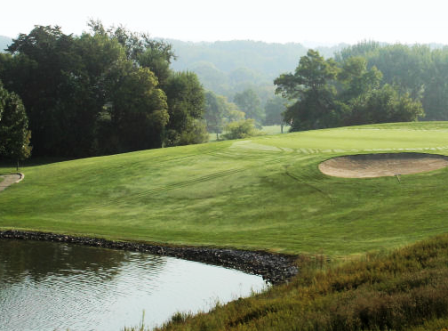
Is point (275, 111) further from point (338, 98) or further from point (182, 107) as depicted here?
point (182, 107)

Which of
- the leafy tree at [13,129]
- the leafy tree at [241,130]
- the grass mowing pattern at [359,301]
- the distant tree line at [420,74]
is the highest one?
the distant tree line at [420,74]

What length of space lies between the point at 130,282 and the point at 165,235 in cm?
510

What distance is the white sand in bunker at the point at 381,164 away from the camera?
84.7ft

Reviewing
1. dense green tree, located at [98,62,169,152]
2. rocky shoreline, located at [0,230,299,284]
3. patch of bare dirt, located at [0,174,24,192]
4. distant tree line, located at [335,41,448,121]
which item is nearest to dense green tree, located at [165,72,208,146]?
dense green tree, located at [98,62,169,152]

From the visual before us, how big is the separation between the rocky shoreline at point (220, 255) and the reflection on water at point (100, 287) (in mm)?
380

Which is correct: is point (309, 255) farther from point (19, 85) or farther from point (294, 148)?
point (19, 85)

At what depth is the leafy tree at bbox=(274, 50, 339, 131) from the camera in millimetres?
78938

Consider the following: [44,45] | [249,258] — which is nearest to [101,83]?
[44,45]

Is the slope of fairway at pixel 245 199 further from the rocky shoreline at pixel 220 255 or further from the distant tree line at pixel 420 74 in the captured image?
the distant tree line at pixel 420 74

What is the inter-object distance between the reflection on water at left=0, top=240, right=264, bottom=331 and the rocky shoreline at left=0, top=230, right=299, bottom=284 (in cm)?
38

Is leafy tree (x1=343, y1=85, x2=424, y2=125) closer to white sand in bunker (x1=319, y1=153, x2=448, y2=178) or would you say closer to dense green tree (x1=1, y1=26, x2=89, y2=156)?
dense green tree (x1=1, y1=26, x2=89, y2=156)

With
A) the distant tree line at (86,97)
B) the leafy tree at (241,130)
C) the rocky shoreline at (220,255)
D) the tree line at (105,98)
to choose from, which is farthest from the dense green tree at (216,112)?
the rocky shoreline at (220,255)

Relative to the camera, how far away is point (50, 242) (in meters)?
21.4

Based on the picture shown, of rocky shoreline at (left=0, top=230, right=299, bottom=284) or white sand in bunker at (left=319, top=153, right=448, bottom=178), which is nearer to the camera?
rocky shoreline at (left=0, top=230, right=299, bottom=284)
